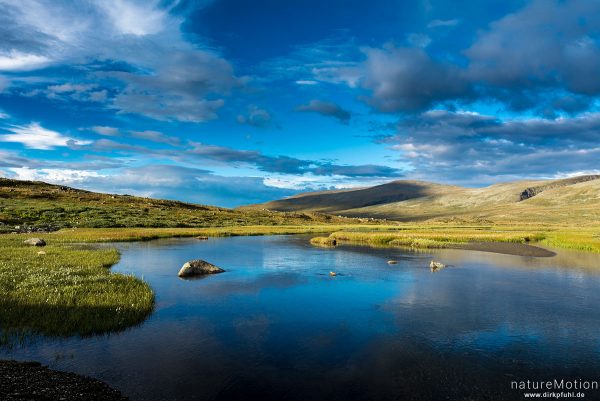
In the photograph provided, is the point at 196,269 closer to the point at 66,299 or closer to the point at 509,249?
the point at 66,299

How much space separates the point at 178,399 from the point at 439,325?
565 inches

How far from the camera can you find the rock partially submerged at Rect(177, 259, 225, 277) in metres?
35.9

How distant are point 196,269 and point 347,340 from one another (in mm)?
21217

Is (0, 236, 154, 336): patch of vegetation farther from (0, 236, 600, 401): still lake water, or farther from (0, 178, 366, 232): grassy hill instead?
(0, 178, 366, 232): grassy hill

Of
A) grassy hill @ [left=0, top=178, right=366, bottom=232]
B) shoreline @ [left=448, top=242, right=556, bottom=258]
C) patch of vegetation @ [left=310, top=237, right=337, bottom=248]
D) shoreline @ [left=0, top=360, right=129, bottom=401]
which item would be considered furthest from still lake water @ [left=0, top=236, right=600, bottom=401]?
grassy hill @ [left=0, top=178, right=366, bottom=232]

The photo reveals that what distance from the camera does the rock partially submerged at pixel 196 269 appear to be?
35.9 metres

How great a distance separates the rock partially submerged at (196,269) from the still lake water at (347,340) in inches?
48.0

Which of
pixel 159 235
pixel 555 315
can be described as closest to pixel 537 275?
pixel 555 315

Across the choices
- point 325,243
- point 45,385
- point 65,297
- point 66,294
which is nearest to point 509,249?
point 325,243

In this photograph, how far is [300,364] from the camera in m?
16.4

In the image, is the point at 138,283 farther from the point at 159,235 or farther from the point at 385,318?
the point at 159,235

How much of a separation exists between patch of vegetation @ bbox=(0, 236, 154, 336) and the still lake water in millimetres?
1201

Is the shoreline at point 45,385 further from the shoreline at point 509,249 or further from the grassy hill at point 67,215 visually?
the grassy hill at point 67,215

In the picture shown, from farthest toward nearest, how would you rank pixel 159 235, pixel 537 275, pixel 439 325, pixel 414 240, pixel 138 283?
1. pixel 159 235
2. pixel 414 240
3. pixel 537 275
4. pixel 138 283
5. pixel 439 325
